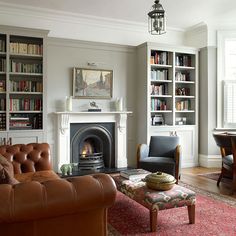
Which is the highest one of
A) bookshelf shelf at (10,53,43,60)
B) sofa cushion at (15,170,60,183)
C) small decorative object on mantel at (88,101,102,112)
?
bookshelf shelf at (10,53,43,60)

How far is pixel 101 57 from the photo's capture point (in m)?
5.40

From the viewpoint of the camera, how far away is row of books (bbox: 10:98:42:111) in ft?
15.0

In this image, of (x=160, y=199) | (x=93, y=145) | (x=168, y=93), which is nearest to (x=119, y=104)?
(x=93, y=145)

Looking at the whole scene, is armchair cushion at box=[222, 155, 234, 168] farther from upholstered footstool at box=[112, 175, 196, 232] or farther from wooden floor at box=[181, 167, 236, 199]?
upholstered footstool at box=[112, 175, 196, 232]

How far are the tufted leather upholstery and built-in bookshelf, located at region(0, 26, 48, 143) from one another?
3.66ft

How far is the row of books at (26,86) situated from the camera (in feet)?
15.1

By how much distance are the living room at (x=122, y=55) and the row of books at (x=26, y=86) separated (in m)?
0.19

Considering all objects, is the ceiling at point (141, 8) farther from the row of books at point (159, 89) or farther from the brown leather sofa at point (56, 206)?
the brown leather sofa at point (56, 206)

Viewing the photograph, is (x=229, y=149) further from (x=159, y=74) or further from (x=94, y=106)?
(x=94, y=106)

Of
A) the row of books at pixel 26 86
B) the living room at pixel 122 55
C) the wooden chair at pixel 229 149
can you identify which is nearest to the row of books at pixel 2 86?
the row of books at pixel 26 86

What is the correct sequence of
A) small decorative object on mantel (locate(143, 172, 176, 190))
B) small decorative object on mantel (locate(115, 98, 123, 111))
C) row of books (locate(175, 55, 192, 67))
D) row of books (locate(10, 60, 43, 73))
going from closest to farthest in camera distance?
small decorative object on mantel (locate(143, 172, 176, 190)) < row of books (locate(10, 60, 43, 73)) < small decorative object on mantel (locate(115, 98, 123, 111)) < row of books (locate(175, 55, 192, 67))

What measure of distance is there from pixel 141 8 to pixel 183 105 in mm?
2213

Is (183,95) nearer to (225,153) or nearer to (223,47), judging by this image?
(223,47)

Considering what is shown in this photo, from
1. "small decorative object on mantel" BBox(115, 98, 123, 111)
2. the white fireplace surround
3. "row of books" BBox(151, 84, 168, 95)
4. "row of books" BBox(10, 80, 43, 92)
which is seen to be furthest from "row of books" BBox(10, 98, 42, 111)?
"row of books" BBox(151, 84, 168, 95)
